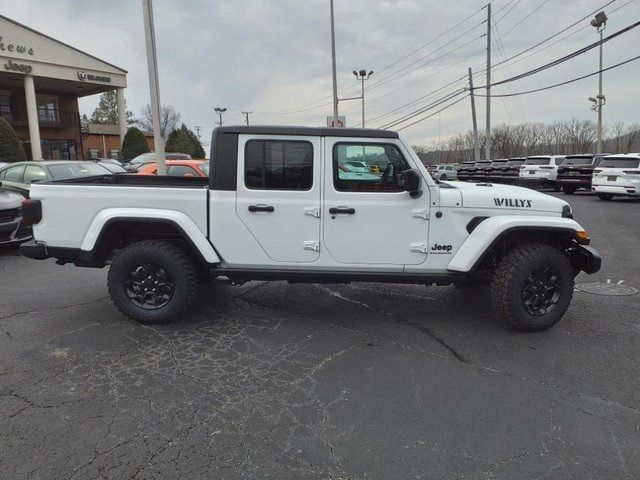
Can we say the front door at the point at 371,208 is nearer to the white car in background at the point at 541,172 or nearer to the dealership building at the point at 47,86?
the white car in background at the point at 541,172

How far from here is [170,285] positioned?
15.5 feet

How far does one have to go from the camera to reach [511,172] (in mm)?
23875

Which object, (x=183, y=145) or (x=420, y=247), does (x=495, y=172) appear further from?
(x=183, y=145)

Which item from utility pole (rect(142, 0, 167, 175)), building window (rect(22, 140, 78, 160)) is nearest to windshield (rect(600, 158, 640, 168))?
utility pole (rect(142, 0, 167, 175))

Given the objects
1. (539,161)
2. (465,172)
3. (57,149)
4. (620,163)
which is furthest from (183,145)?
(620,163)

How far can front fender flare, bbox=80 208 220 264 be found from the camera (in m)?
4.47

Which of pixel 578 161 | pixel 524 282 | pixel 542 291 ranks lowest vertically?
pixel 542 291

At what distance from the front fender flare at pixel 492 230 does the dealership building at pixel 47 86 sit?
34.7 meters

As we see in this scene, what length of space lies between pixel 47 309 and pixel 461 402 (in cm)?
448

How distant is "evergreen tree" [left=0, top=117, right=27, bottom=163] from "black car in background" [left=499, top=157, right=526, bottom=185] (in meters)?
25.6

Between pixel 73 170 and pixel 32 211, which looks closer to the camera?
pixel 32 211

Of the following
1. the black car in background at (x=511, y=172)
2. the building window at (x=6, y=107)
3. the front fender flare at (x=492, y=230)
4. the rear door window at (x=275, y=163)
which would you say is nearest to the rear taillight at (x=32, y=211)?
the rear door window at (x=275, y=163)

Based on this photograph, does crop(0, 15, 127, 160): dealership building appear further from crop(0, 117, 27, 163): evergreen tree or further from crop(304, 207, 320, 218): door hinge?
crop(304, 207, 320, 218): door hinge

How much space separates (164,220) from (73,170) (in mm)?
8029
